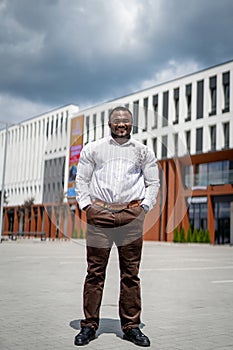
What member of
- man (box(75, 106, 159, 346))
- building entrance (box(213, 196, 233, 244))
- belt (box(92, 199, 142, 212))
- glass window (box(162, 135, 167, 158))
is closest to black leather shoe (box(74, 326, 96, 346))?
man (box(75, 106, 159, 346))

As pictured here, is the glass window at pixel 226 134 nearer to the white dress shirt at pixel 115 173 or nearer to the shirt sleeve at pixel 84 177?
the white dress shirt at pixel 115 173

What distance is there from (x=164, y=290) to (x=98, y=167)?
A: 15.9 ft

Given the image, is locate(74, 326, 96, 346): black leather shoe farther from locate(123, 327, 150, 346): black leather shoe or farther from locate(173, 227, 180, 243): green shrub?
locate(173, 227, 180, 243): green shrub

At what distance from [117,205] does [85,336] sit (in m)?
1.27

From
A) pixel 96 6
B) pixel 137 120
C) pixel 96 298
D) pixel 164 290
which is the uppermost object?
pixel 96 6

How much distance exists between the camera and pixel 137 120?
466 centimetres

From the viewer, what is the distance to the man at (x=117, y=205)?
4.41 metres

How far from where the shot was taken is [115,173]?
443cm

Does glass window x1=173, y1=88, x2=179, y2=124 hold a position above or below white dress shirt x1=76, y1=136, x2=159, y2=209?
above

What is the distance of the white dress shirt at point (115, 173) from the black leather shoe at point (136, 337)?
123 cm

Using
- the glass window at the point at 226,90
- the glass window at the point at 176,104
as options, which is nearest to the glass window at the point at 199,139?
the glass window at the point at 176,104

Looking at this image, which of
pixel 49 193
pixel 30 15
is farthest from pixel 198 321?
pixel 30 15

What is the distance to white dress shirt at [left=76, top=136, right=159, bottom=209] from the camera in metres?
4.42

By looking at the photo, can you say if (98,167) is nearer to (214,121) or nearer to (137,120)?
(137,120)
